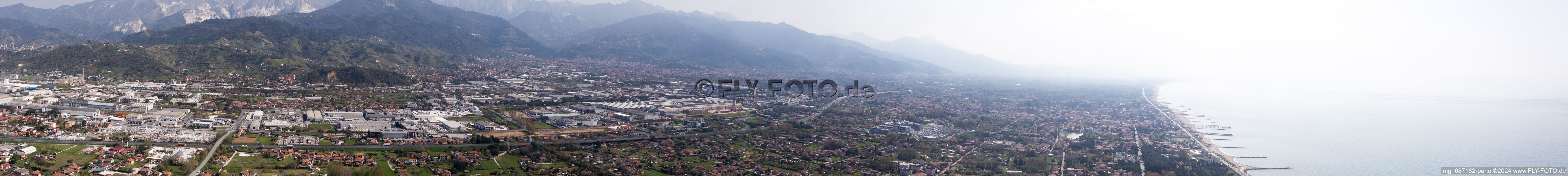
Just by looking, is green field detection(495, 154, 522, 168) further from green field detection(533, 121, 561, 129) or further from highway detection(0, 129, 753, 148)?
green field detection(533, 121, 561, 129)

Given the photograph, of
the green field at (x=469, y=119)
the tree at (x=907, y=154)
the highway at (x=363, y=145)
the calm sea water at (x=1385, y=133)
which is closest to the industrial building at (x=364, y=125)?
the green field at (x=469, y=119)

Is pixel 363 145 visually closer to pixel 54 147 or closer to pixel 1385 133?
pixel 54 147

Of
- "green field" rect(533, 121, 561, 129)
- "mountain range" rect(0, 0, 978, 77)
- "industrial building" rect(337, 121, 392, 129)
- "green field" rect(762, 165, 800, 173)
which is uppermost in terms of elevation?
"mountain range" rect(0, 0, 978, 77)

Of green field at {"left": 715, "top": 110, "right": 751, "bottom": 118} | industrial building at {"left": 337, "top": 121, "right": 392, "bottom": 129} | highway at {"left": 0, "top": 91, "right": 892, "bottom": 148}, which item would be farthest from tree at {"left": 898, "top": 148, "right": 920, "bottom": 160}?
industrial building at {"left": 337, "top": 121, "right": 392, "bottom": 129}

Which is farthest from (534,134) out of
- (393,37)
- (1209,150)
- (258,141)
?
(393,37)

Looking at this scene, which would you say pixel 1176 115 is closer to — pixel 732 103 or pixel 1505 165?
pixel 1505 165

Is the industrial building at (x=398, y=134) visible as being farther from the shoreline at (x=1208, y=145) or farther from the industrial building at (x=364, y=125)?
the shoreline at (x=1208, y=145)
